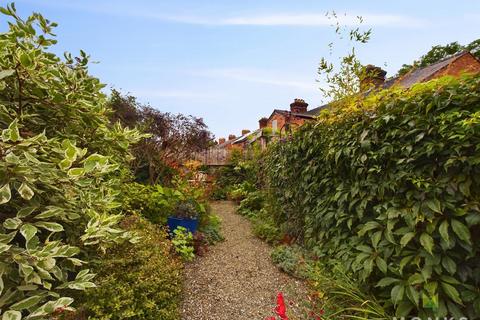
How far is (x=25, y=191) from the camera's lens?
1.35m

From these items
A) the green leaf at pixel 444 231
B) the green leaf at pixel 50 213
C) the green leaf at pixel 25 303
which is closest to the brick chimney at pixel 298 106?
the green leaf at pixel 444 231

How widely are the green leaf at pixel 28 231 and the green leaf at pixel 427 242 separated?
2408 mm

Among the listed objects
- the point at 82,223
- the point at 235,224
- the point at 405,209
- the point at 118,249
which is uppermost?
the point at 82,223

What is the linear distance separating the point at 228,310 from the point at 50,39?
2.87 meters

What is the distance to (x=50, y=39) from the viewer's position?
6.55ft

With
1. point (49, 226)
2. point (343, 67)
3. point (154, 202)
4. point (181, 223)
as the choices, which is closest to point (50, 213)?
point (49, 226)

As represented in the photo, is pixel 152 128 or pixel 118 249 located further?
pixel 152 128

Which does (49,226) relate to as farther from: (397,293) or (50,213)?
(397,293)

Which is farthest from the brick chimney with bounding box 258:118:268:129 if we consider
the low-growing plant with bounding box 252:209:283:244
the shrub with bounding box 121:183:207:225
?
the shrub with bounding box 121:183:207:225

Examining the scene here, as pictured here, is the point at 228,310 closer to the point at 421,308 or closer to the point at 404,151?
the point at 421,308

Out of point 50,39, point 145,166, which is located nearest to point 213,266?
point 50,39

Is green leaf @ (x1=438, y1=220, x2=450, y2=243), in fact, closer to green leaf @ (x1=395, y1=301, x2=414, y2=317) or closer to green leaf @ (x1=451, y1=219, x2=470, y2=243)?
green leaf @ (x1=451, y1=219, x2=470, y2=243)

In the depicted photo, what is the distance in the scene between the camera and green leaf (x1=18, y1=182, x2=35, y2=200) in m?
1.34

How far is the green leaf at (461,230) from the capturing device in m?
1.76
